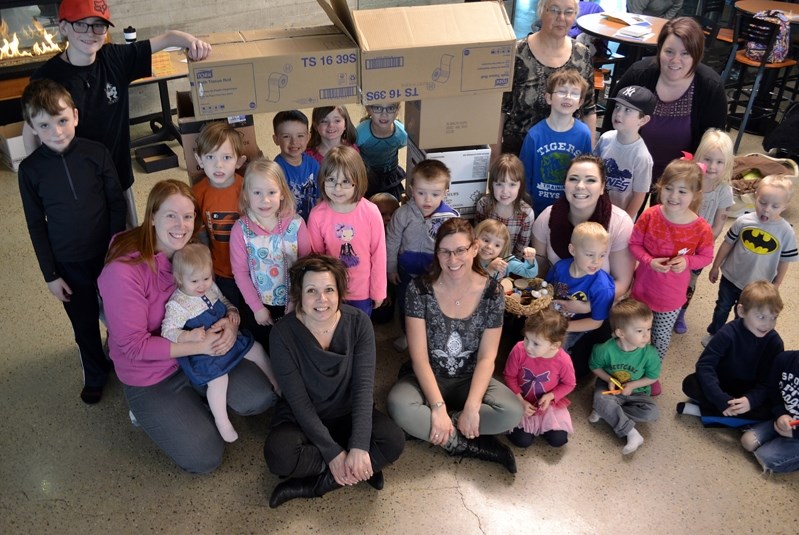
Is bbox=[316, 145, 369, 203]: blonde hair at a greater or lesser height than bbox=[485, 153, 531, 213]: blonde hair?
greater

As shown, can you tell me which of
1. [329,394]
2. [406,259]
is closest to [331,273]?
[329,394]

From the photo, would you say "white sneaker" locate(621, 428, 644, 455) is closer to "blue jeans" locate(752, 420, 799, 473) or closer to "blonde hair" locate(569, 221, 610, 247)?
"blue jeans" locate(752, 420, 799, 473)

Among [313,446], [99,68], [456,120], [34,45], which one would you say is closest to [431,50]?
[456,120]

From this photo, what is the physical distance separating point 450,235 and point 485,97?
0.74 meters

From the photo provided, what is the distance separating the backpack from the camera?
5.14 meters

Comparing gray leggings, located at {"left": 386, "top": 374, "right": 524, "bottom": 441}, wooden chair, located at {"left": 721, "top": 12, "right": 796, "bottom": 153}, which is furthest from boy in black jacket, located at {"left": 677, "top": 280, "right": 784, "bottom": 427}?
wooden chair, located at {"left": 721, "top": 12, "right": 796, "bottom": 153}

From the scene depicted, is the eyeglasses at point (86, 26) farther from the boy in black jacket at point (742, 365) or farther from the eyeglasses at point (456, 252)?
the boy in black jacket at point (742, 365)

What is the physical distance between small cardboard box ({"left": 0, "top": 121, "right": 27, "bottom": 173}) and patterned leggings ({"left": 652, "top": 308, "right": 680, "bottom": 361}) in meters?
4.30

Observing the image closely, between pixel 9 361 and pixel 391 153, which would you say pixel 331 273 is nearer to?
pixel 391 153

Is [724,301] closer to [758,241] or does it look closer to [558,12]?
[758,241]

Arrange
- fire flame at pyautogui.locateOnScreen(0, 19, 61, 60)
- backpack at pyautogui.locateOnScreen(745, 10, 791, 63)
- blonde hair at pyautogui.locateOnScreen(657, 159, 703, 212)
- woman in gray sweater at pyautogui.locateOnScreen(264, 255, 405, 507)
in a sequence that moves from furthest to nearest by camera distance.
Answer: backpack at pyautogui.locateOnScreen(745, 10, 791, 63), fire flame at pyautogui.locateOnScreen(0, 19, 61, 60), blonde hair at pyautogui.locateOnScreen(657, 159, 703, 212), woman in gray sweater at pyautogui.locateOnScreen(264, 255, 405, 507)

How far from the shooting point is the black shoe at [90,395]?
3.06m

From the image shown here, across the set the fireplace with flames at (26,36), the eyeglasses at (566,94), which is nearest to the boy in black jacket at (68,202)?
the eyeglasses at (566,94)

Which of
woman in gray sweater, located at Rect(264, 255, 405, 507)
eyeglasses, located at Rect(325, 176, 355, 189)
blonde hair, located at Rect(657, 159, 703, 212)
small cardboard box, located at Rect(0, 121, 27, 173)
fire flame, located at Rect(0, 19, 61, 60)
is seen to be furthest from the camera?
fire flame, located at Rect(0, 19, 61, 60)
